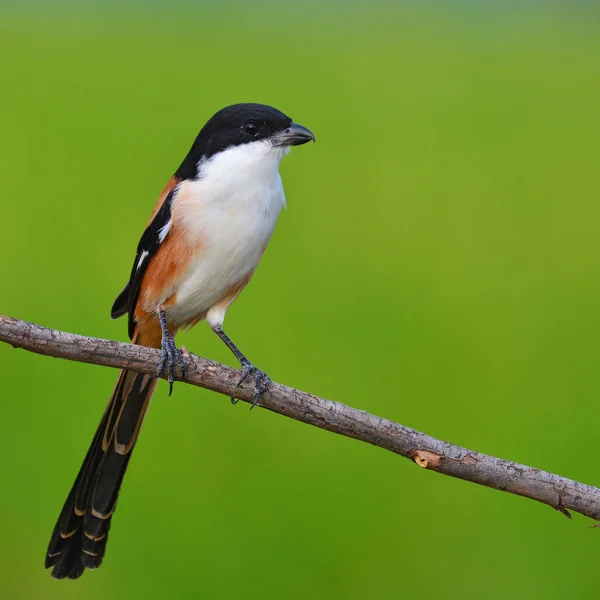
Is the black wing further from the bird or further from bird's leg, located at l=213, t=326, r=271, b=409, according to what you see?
bird's leg, located at l=213, t=326, r=271, b=409

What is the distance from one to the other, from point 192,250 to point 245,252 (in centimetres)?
22

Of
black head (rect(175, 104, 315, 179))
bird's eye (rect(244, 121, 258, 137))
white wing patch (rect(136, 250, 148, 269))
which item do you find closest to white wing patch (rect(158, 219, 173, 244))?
white wing patch (rect(136, 250, 148, 269))

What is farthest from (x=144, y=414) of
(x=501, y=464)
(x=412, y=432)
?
(x=501, y=464)

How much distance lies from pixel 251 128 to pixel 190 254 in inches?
23.7

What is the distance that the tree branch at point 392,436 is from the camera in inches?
97.4

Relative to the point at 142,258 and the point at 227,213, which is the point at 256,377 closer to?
the point at 227,213

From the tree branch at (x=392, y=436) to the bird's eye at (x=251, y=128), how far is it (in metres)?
1.16

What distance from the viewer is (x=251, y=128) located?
3371 millimetres

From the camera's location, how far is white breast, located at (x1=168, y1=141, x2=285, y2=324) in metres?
3.29

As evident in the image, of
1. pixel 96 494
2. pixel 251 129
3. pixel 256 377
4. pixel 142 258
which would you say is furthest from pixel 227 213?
pixel 96 494

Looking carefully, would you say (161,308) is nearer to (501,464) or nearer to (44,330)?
(44,330)

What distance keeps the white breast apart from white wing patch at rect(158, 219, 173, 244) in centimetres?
4

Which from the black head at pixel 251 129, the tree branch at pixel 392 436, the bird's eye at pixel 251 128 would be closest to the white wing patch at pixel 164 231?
the black head at pixel 251 129

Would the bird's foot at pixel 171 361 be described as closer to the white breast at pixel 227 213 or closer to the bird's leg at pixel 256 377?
the bird's leg at pixel 256 377
